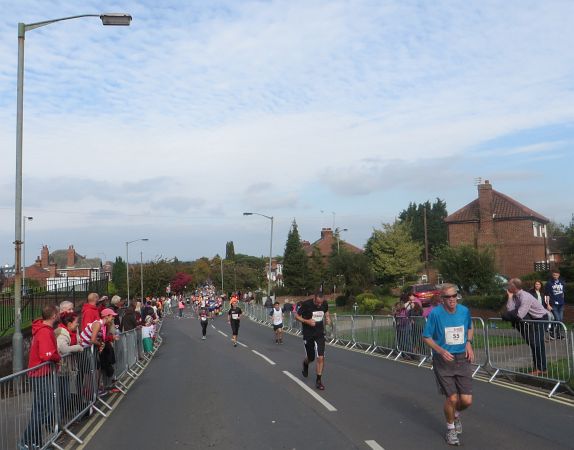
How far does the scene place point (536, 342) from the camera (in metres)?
10.9

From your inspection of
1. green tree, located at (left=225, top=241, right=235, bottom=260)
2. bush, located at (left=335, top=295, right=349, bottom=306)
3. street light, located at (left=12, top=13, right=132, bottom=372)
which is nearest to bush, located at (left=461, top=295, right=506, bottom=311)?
bush, located at (left=335, top=295, right=349, bottom=306)

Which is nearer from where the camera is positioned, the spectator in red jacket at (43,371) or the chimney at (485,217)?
the spectator in red jacket at (43,371)

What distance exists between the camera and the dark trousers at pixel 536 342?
35.3 feet

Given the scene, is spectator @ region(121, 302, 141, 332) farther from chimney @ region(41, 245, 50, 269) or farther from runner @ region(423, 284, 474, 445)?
chimney @ region(41, 245, 50, 269)

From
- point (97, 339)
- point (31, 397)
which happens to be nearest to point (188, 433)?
point (31, 397)

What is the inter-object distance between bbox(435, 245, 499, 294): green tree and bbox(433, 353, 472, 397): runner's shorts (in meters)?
28.3

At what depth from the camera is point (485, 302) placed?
30.5 m

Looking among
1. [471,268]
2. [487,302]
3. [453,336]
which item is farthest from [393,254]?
[453,336]

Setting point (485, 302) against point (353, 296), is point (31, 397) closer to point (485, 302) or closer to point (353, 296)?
point (485, 302)

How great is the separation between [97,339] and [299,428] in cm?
403

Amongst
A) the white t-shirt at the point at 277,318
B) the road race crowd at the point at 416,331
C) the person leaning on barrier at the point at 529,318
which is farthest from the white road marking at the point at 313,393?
the white t-shirt at the point at 277,318

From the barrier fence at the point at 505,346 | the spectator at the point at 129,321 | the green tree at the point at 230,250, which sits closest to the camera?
the barrier fence at the point at 505,346

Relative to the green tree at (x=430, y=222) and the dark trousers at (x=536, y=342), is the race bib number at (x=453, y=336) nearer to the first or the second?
the dark trousers at (x=536, y=342)

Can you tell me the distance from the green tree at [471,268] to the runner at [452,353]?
28.2 m
